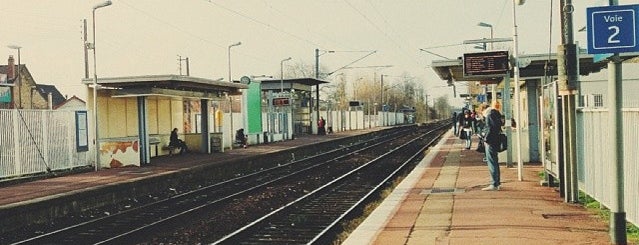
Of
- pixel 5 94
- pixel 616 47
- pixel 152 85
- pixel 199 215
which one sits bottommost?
pixel 199 215

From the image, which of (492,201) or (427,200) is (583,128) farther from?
(427,200)

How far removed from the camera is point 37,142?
76.0 ft

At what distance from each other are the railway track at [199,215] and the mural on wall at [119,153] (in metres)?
5.51

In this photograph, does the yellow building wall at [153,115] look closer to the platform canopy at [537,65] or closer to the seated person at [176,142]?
the seated person at [176,142]

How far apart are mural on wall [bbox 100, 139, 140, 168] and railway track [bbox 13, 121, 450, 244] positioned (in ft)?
18.1

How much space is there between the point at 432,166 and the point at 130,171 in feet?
31.7

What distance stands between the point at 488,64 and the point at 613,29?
30.9 ft

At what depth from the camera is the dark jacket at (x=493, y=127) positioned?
13812 mm

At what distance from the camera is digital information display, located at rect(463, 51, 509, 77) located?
16.9 m

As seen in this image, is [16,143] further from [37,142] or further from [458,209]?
[458,209]

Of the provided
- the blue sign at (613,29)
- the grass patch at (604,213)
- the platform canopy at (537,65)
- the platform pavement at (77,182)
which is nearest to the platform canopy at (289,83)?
the platform pavement at (77,182)

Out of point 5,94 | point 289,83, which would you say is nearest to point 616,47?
point 289,83

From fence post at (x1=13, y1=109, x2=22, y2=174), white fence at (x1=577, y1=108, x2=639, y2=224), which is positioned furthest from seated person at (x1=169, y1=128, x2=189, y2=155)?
white fence at (x1=577, y1=108, x2=639, y2=224)

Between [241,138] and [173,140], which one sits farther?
[241,138]
